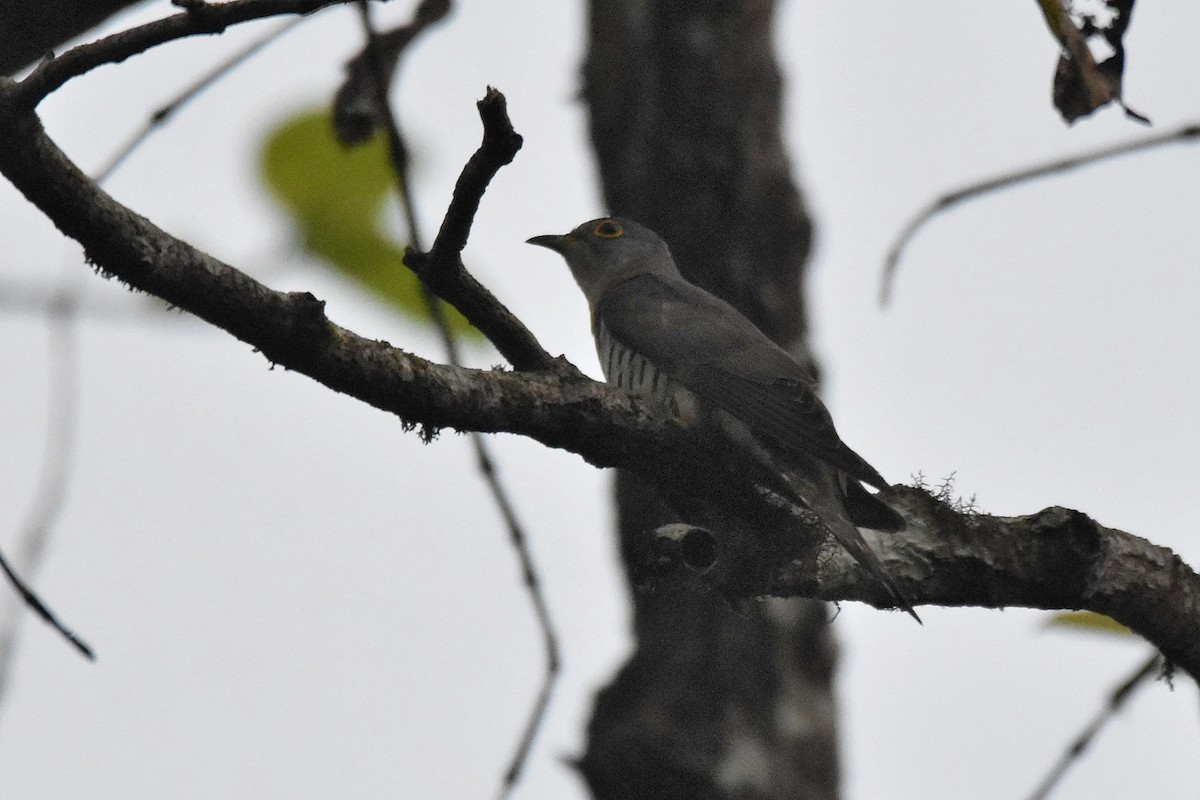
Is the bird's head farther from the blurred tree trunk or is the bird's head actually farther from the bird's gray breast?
the bird's gray breast

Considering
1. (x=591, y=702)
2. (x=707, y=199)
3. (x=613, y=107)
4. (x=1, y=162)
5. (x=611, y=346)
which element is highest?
(x=613, y=107)

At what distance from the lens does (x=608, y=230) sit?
6652mm

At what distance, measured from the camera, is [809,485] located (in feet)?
12.5

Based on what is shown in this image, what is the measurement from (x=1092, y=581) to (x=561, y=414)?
1401 mm

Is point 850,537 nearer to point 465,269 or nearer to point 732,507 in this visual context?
point 732,507

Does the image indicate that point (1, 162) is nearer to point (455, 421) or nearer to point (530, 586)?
point (455, 421)

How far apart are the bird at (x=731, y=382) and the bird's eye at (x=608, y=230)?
0.04m

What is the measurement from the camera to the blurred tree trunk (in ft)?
19.1

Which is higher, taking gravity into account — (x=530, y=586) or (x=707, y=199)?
(x=707, y=199)

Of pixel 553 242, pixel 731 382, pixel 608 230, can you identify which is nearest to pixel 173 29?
pixel 731 382

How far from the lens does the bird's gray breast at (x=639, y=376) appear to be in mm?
4777

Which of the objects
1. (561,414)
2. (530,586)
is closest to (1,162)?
(561,414)

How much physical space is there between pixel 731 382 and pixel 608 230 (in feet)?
7.31

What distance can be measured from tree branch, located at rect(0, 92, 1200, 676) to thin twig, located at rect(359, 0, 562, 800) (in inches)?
10.9
